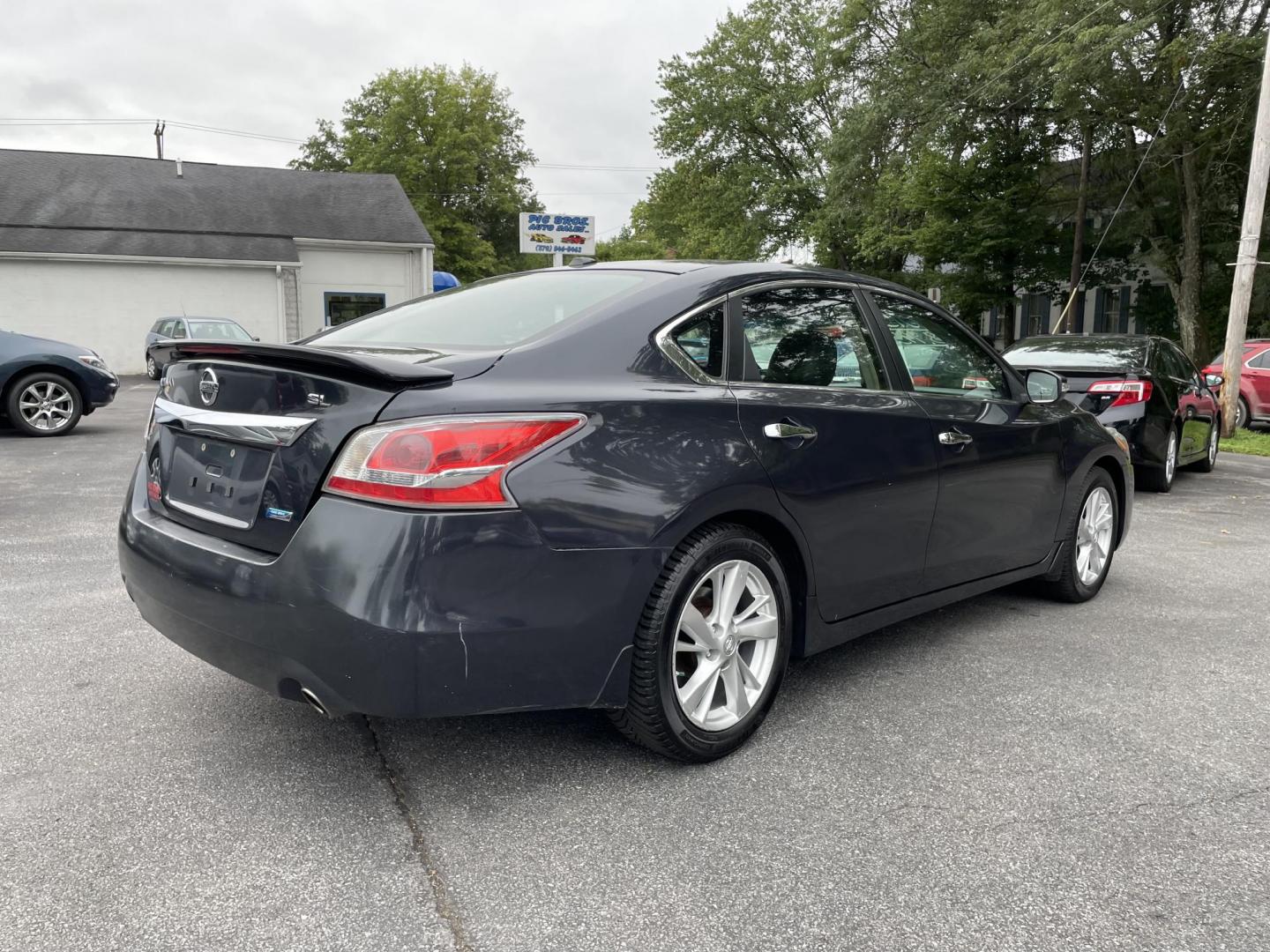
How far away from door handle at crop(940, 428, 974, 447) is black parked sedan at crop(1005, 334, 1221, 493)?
4.35 metres

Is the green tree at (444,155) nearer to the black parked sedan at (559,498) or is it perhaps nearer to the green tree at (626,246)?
the green tree at (626,246)

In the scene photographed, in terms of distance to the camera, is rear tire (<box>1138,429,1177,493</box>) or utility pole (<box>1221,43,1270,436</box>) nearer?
rear tire (<box>1138,429,1177,493</box>)

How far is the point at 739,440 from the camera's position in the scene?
2.97 m

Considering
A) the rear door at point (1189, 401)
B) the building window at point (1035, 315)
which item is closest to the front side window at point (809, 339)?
the rear door at point (1189, 401)

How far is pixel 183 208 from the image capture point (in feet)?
103

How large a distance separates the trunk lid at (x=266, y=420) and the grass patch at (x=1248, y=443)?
12.5 m

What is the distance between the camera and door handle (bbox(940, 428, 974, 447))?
379 centimetres

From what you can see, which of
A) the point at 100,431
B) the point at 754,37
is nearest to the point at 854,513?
the point at 100,431

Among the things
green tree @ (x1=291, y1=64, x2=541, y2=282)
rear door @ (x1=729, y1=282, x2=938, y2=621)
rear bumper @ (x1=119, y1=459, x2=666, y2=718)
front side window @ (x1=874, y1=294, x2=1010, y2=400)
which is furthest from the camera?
green tree @ (x1=291, y1=64, x2=541, y2=282)

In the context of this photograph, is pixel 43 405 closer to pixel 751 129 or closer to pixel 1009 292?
pixel 1009 292

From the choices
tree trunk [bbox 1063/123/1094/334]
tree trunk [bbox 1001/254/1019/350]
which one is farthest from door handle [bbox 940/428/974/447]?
tree trunk [bbox 1001/254/1019/350]

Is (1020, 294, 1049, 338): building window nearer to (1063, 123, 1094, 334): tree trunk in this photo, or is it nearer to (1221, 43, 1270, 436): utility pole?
(1063, 123, 1094, 334): tree trunk

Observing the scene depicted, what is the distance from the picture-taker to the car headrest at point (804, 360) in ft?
10.9

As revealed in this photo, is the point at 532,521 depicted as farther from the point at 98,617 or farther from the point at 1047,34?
the point at 1047,34
